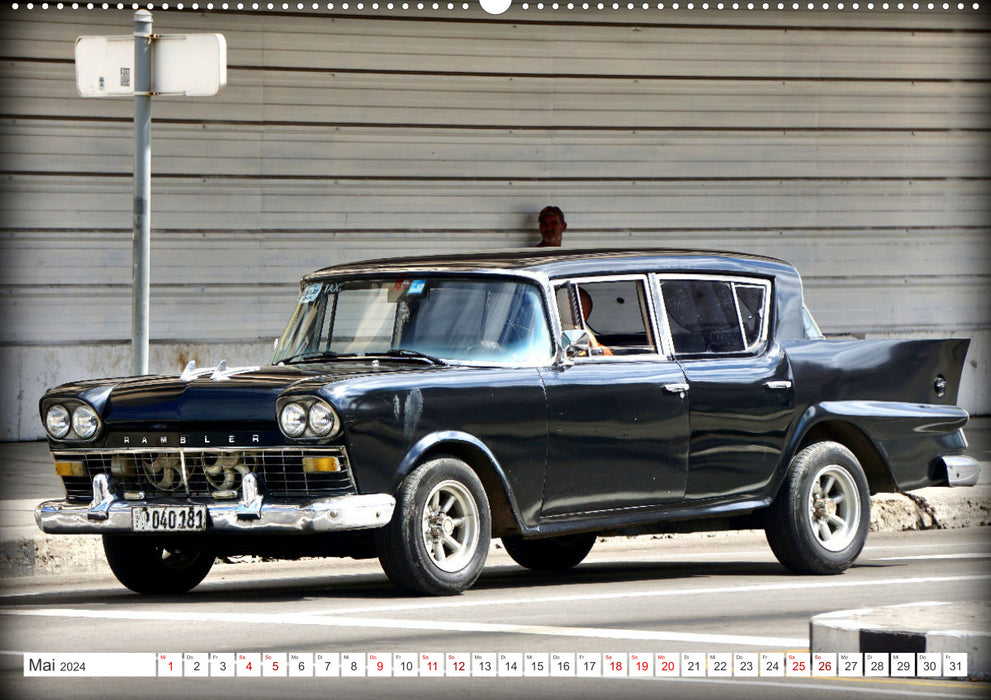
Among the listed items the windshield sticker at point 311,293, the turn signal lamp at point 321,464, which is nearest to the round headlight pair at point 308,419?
the turn signal lamp at point 321,464

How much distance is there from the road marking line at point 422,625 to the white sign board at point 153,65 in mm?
3614

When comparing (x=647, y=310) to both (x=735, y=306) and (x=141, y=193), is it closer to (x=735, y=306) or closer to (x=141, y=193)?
(x=735, y=306)

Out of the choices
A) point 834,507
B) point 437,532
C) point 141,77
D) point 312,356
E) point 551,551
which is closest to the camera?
point 437,532

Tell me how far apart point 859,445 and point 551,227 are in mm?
7481

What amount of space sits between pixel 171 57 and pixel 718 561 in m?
4.31

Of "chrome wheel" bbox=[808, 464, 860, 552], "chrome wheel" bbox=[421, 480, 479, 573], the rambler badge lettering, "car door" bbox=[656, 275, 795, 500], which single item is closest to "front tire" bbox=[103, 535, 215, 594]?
the rambler badge lettering

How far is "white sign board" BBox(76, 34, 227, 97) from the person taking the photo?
11.3 metres

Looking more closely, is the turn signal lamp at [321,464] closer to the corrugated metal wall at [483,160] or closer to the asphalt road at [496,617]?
the asphalt road at [496,617]

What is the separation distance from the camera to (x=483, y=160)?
18359 millimetres

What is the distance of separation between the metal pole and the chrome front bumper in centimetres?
217

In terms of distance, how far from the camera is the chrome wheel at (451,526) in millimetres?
9146

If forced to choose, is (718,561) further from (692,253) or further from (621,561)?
(692,253)

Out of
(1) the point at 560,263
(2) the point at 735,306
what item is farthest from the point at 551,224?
(1) the point at 560,263

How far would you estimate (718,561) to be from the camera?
11500 mm
